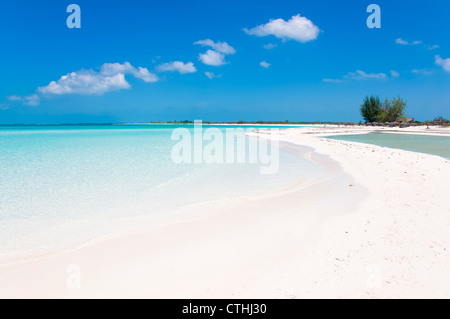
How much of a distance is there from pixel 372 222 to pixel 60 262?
15.3 ft

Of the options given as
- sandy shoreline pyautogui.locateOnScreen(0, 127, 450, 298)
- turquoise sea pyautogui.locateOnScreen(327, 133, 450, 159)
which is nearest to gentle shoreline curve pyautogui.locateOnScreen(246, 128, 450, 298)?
sandy shoreline pyautogui.locateOnScreen(0, 127, 450, 298)

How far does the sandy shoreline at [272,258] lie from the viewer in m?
2.70

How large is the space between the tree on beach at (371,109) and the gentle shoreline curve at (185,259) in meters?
78.7

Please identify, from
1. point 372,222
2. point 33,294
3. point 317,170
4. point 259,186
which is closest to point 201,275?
point 33,294

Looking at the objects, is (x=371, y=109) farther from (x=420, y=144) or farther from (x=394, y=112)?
(x=420, y=144)

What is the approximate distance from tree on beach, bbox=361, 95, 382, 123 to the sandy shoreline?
77.8 metres

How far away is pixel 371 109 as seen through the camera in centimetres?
7406

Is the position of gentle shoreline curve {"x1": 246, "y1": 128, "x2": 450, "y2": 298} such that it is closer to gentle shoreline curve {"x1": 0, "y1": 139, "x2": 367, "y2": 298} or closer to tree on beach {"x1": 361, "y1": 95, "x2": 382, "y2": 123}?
gentle shoreline curve {"x1": 0, "y1": 139, "x2": 367, "y2": 298}

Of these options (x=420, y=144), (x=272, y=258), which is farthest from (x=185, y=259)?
(x=420, y=144)

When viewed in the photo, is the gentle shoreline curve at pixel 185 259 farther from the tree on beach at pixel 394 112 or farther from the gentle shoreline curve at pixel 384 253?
the tree on beach at pixel 394 112

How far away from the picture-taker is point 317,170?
9930 millimetres

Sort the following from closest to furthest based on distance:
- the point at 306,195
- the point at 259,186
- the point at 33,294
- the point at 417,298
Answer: the point at 417,298 → the point at 33,294 → the point at 306,195 → the point at 259,186
